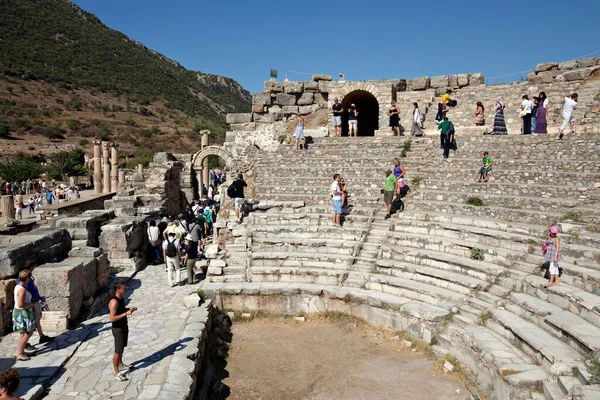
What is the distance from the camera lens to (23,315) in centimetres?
651

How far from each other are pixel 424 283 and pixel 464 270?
81cm

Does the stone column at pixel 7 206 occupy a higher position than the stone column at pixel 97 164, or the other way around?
the stone column at pixel 97 164

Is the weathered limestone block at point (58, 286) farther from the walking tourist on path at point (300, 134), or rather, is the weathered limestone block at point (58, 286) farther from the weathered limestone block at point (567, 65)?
the weathered limestone block at point (567, 65)

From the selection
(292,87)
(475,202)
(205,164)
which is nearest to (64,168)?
(205,164)

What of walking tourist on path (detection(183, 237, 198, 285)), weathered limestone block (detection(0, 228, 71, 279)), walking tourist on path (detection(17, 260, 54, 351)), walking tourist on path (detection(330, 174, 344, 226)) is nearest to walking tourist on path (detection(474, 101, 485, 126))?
walking tourist on path (detection(330, 174, 344, 226))

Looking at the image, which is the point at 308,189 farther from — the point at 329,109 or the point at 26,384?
the point at 26,384

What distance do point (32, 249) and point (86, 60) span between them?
6982 centimetres

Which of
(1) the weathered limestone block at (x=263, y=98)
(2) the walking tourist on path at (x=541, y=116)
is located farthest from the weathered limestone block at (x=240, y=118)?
(2) the walking tourist on path at (x=541, y=116)

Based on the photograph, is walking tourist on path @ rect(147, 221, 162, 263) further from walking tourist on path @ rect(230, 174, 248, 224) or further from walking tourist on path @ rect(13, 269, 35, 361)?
walking tourist on path @ rect(13, 269, 35, 361)

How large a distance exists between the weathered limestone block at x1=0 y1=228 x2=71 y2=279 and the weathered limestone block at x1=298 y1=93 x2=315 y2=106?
10.8m

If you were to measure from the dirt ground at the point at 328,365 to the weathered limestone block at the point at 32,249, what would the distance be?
13.2 feet

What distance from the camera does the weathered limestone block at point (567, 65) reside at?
52.4 feet

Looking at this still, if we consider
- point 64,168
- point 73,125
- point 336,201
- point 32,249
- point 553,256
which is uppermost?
point 73,125

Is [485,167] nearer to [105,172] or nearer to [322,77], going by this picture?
[322,77]
